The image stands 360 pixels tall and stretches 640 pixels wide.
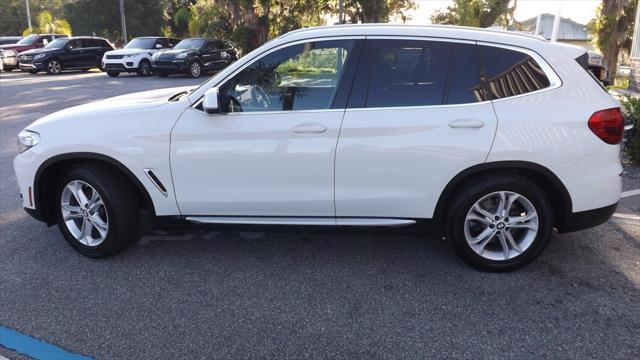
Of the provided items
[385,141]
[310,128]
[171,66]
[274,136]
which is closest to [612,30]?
[171,66]

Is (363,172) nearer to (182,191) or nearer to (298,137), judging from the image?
(298,137)

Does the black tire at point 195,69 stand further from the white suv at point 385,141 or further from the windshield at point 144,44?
the white suv at point 385,141

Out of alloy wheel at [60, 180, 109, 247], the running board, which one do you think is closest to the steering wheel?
the running board

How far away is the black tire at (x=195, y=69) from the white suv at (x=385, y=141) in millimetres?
17296

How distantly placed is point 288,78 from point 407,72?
2.82 feet

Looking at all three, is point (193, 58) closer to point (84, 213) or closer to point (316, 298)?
point (84, 213)

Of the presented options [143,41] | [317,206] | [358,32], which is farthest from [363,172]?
[143,41]

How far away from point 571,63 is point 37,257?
432cm

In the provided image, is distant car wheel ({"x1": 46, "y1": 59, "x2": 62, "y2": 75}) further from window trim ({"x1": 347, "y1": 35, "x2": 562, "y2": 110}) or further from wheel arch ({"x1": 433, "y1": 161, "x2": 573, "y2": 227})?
wheel arch ({"x1": 433, "y1": 161, "x2": 573, "y2": 227})

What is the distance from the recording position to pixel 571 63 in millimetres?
3637

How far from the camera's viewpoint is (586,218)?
3.69 meters

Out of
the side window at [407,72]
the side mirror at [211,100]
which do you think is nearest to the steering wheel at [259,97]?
the side mirror at [211,100]

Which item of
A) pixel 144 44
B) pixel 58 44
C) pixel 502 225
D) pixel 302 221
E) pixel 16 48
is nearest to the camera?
pixel 502 225

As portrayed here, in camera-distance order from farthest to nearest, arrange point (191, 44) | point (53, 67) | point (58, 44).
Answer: point (58, 44) → point (53, 67) → point (191, 44)
